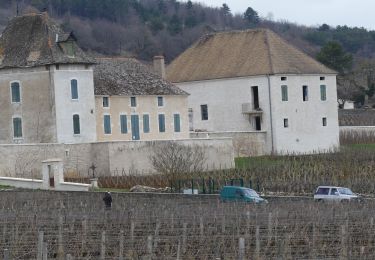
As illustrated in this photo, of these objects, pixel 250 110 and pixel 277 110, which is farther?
pixel 250 110

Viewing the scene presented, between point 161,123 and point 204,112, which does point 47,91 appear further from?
point 204,112

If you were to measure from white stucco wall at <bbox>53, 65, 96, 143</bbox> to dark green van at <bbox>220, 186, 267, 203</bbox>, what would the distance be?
18.8m

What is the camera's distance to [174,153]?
6531 centimetres

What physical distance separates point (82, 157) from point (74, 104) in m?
3.62

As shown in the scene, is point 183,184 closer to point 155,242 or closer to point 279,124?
point 279,124

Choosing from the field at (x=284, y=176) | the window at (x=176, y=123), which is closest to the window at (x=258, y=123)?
the window at (x=176, y=123)

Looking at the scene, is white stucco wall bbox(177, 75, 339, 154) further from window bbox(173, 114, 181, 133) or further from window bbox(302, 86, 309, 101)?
window bbox(173, 114, 181, 133)

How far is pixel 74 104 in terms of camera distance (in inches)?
2653

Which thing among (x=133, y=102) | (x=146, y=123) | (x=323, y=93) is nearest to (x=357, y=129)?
(x=323, y=93)

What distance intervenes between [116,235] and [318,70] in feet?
163

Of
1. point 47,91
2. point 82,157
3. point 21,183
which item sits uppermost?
point 47,91

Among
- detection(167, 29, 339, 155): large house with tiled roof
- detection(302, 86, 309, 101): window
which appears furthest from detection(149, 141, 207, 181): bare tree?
detection(302, 86, 309, 101): window

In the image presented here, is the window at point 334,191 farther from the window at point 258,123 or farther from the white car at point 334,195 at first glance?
the window at point 258,123

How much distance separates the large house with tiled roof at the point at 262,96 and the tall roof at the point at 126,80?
486cm
